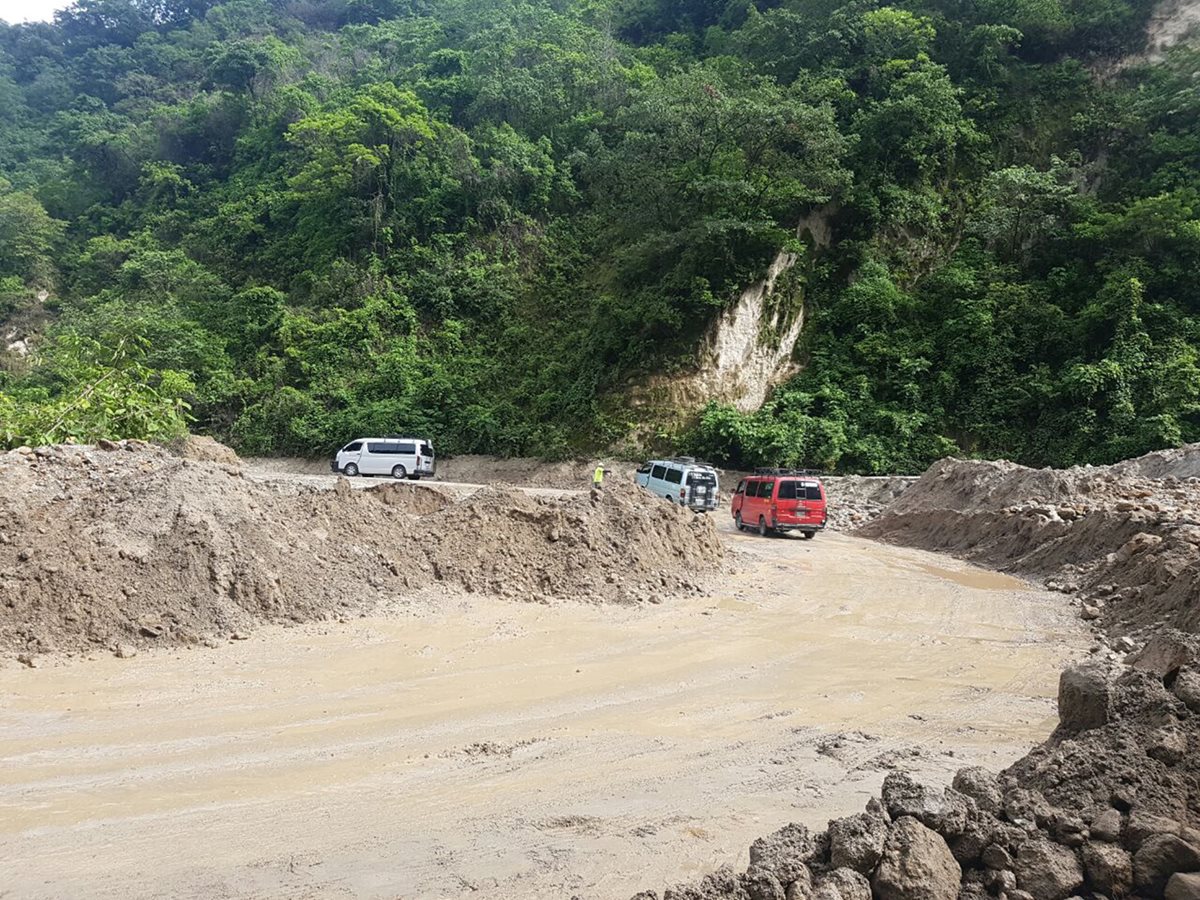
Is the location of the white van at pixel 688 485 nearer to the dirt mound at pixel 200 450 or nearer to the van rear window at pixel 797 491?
the van rear window at pixel 797 491

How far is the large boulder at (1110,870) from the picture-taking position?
11.8 ft

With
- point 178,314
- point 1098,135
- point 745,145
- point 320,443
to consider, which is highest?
point 1098,135

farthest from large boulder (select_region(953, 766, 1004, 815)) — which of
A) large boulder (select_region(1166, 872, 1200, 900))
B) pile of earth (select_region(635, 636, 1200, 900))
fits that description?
large boulder (select_region(1166, 872, 1200, 900))

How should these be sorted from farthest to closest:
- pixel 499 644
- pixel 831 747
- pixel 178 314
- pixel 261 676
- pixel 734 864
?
pixel 178 314 < pixel 499 644 < pixel 261 676 < pixel 831 747 < pixel 734 864

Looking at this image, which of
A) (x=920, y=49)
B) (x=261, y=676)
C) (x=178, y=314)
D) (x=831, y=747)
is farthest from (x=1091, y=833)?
(x=178, y=314)

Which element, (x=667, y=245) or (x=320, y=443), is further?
Result: (x=320, y=443)

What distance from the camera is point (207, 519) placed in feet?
31.2

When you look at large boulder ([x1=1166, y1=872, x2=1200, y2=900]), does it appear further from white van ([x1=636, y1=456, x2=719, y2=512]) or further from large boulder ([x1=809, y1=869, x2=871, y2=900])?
white van ([x1=636, y1=456, x2=719, y2=512])

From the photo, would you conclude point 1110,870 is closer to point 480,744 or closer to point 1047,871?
point 1047,871

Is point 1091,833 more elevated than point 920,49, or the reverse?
point 920,49

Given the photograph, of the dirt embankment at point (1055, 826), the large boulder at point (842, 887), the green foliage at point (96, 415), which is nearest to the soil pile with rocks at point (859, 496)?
the dirt embankment at point (1055, 826)

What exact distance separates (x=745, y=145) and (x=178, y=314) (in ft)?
99.2

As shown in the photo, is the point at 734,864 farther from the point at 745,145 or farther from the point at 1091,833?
the point at 745,145

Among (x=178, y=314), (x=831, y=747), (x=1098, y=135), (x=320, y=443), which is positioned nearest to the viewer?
(x=831, y=747)
